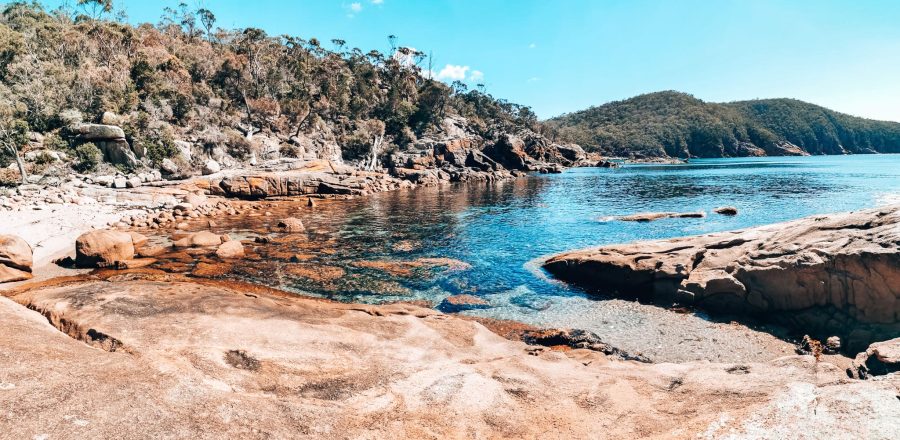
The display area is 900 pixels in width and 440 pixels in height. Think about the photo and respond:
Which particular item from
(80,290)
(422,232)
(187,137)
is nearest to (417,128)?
(187,137)

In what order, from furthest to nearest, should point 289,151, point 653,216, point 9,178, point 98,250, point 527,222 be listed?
point 289,151 → point 9,178 → point 527,222 → point 653,216 → point 98,250

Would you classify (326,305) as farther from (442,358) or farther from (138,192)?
(138,192)

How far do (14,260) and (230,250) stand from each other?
23.2ft

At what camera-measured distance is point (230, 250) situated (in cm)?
1886

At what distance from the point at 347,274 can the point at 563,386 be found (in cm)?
1169

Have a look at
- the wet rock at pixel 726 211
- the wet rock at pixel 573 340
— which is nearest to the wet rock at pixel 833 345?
the wet rock at pixel 573 340

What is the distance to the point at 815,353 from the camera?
30.8 feet

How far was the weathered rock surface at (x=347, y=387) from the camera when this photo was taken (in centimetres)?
456

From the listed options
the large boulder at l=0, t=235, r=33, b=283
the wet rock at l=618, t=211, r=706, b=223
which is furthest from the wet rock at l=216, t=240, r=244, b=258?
the wet rock at l=618, t=211, r=706, b=223

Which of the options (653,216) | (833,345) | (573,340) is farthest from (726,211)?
(573,340)

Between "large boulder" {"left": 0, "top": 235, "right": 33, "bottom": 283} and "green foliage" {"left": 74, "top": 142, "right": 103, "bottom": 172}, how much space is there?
30812 millimetres

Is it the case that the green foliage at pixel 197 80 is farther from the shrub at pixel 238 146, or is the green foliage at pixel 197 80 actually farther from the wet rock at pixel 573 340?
the wet rock at pixel 573 340

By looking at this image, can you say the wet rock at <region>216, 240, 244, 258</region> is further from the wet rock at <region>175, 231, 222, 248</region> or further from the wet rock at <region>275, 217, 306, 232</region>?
the wet rock at <region>275, 217, 306, 232</region>

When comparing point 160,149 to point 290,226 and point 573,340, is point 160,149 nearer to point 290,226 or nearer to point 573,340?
point 290,226
